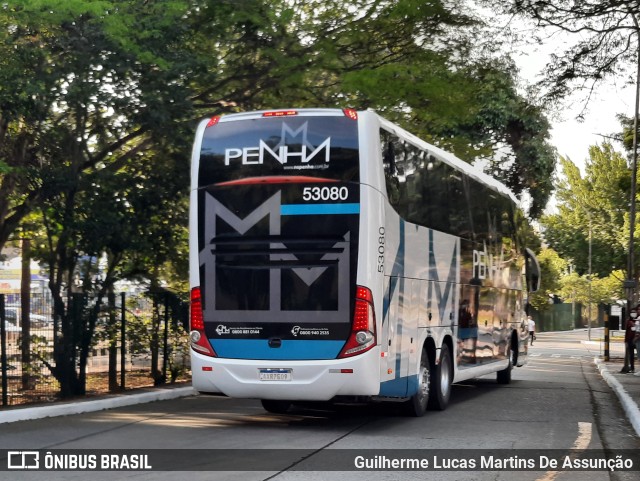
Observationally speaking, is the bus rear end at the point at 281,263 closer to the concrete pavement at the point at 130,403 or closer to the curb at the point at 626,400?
the concrete pavement at the point at 130,403

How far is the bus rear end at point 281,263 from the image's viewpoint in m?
13.2

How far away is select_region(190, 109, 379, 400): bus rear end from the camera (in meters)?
13.2

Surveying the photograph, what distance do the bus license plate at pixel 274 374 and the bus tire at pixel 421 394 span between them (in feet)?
9.11

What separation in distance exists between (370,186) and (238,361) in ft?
9.28

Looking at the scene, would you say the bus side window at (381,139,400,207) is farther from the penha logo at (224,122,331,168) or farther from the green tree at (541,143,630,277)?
the green tree at (541,143,630,277)

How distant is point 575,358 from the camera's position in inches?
1634

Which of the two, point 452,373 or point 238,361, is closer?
point 238,361

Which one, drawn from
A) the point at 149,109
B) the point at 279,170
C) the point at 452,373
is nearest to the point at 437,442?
the point at 279,170

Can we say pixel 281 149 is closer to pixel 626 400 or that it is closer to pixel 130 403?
pixel 130 403

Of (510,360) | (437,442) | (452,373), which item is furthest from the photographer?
(510,360)

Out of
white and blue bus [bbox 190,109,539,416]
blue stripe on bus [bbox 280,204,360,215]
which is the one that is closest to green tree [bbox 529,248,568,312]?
white and blue bus [bbox 190,109,539,416]

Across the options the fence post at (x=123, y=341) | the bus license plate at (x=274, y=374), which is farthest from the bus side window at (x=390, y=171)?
the fence post at (x=123, y=341)

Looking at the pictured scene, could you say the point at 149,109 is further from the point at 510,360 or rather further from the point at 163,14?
the point at 510,360

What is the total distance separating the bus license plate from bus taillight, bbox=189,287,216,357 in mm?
800
